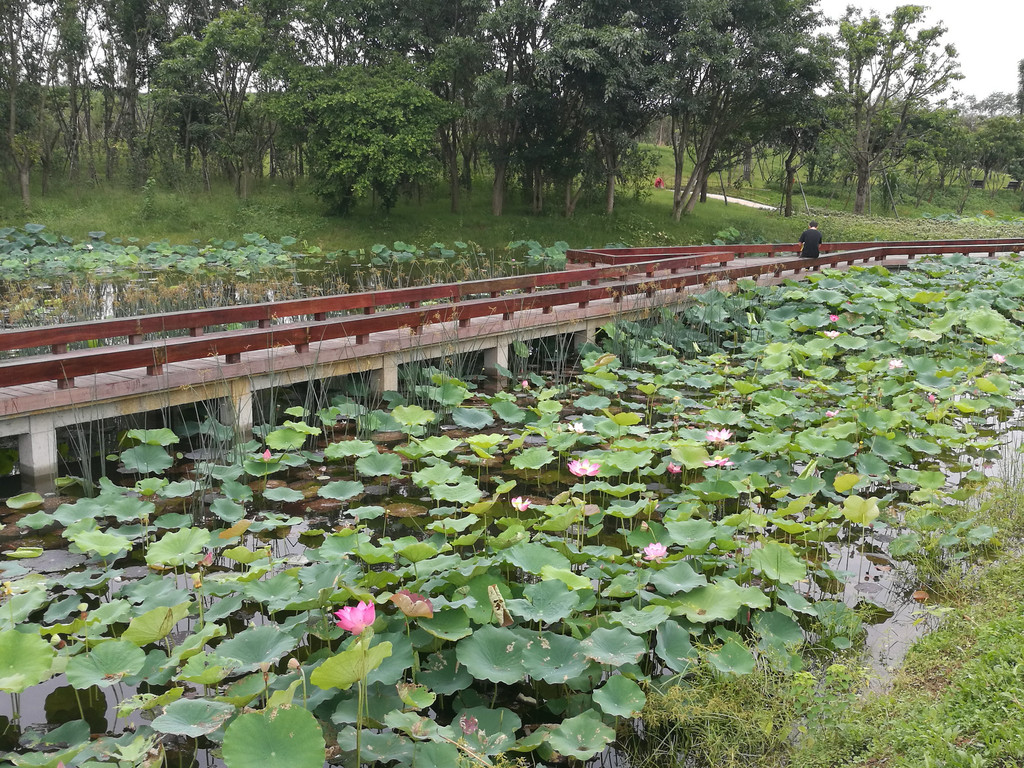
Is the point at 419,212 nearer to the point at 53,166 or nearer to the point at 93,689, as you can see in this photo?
the point at 53,166

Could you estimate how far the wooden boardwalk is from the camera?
5.68m

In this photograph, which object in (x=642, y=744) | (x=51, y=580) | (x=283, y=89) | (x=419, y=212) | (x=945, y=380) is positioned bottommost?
(x=642, y=744)

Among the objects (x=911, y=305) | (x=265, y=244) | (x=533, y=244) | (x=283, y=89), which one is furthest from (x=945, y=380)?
(x=283, y=89)

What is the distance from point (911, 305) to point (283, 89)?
1916 centimetres

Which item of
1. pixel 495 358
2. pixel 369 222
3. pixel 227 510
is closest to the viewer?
pixel 227 510

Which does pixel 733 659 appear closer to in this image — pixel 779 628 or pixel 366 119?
pixel 779 628

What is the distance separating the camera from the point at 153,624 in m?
3.01

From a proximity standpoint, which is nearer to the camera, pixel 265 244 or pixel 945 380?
pixel 945 380

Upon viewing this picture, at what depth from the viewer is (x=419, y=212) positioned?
23.1m

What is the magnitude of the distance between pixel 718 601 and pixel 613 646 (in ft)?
2.03

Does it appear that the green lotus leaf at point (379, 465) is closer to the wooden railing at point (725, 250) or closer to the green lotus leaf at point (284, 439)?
the green lotus leaf at point (284, 439)

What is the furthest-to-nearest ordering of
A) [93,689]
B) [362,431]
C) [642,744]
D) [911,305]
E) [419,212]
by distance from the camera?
[419,212] → [911,305] → [362,431] → [93,689] → [642,744]

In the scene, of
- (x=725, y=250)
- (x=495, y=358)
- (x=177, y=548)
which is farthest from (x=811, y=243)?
(x=177, y=548)

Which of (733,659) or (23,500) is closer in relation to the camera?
(733,659)
